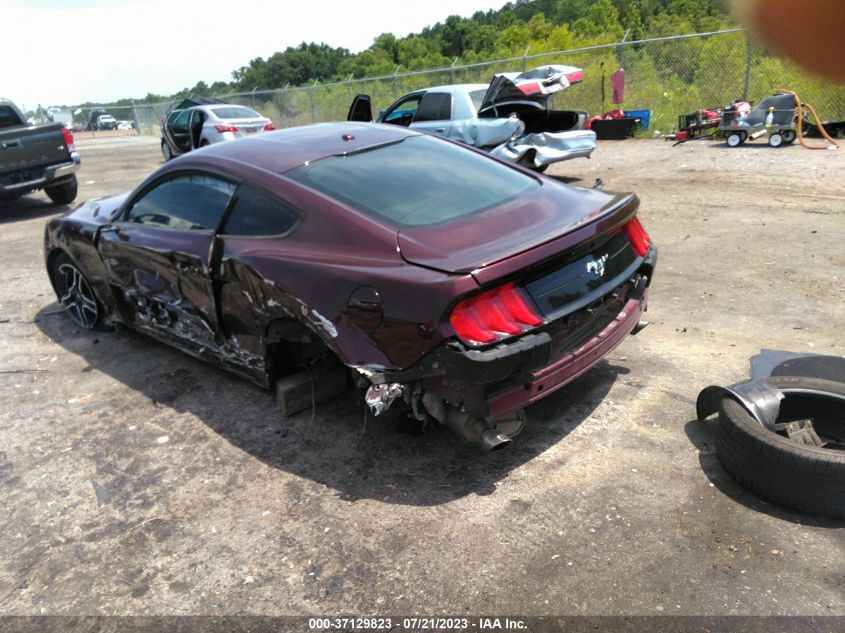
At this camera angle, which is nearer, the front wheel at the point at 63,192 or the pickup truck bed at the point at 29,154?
the pickup truck bed at the point at 29,154

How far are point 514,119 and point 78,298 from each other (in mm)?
6559

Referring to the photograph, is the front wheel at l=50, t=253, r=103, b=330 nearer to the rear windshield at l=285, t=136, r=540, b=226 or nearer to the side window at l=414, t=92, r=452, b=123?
the rear windshield at l=285, t=136, r=540, b=226

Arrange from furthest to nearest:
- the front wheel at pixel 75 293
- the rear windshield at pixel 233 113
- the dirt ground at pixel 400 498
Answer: the rear windshield at pixel 233 113 → the front wheel at pixel 75 293 → the dirt ground at pixel 400 498

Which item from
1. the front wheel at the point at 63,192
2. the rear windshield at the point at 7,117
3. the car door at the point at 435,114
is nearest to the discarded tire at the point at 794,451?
the car door at the point at 435,114

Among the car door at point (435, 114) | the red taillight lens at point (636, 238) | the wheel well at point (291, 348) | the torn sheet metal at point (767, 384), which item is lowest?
the torn sheet metal at point (767, 384)

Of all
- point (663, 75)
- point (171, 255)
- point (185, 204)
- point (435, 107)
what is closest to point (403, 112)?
point (435, 107)

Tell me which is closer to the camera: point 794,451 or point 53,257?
point 794,451

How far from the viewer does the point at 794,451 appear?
2.57 m

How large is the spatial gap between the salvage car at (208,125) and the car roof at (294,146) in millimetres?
10478

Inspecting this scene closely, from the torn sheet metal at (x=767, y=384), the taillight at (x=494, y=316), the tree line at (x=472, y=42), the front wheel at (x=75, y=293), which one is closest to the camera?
the taillight at (x=494, y=316)

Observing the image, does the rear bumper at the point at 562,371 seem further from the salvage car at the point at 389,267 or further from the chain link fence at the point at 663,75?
the chain link fence at the point at 663,75

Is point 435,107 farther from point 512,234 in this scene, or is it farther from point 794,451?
point 794,451

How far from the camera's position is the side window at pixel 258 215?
3346 millimetres

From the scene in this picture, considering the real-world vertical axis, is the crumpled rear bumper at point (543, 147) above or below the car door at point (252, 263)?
below
